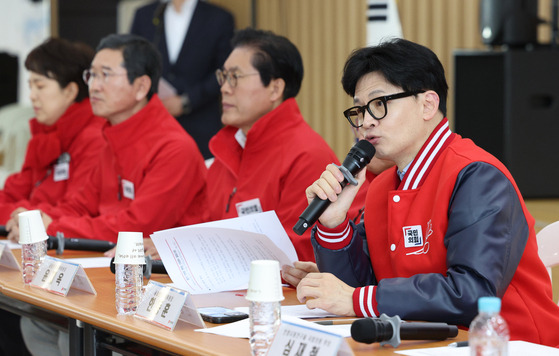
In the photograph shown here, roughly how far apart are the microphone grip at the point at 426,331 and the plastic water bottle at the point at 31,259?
40.1 inches

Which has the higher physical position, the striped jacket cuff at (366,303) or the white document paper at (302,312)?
the striped jacket cuff at (366,303)

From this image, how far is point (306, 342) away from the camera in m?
1.17

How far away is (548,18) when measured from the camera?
3.57 metres

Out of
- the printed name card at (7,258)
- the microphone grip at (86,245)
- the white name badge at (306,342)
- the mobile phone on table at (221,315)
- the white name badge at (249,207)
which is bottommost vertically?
the microphone grip at (86,245)

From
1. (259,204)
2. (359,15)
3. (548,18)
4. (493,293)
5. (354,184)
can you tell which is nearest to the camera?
(493,293)

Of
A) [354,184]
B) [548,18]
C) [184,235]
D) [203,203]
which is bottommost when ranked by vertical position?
[203,203]

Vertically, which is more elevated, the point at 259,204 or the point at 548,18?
the point at 548,18

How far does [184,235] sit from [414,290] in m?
0.58

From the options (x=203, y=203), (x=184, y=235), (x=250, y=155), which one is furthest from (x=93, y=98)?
(x=184, y=235)

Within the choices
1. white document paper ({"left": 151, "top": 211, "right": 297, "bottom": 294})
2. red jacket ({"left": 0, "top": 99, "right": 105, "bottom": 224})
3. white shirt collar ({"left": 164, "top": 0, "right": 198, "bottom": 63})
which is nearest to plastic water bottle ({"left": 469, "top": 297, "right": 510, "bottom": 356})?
white document paper ({"left": 151, "top": 211, "right": 297, "bottom": 294})

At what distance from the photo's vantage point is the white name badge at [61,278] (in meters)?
1.81

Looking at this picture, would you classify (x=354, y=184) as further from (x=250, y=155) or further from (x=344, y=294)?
(x=250, y=155)

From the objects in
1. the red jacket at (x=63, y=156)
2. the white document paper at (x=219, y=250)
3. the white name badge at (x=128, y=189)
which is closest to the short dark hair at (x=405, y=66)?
the white document paper at (x=219, y=250)

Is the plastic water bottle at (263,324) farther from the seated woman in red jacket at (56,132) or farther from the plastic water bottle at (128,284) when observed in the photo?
the seated woman in red jacket at (56,132)
